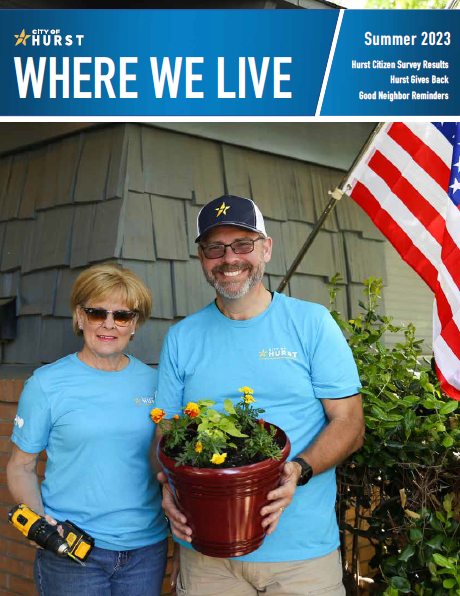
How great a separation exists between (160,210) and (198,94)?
633 millimetres

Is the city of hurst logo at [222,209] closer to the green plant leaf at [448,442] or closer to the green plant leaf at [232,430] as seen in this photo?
the green plant leaf at [232,430]

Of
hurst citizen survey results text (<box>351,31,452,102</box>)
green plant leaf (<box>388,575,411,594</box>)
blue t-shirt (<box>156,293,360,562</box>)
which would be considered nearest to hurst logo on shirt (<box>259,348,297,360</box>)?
blue t-shirt (<box>156,293,360,562</box>)

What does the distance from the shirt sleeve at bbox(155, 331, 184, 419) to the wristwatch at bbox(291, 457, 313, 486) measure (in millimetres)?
415

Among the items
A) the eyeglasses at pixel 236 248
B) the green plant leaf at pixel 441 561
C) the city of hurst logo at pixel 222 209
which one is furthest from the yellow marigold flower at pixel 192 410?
the green plant leaf at pixel 441 561

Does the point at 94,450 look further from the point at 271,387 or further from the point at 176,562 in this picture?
the point at 271,387

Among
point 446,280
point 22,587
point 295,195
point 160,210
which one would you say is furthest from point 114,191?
point 22,587

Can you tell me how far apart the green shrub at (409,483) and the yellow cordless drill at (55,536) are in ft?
3.21

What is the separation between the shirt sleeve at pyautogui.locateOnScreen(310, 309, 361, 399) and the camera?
1646mm

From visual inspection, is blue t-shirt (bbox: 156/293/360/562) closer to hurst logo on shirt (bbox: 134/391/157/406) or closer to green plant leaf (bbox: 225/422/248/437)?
hurst logo on shirt (bbox: 134/391/157/406)

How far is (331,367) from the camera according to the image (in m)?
1.65

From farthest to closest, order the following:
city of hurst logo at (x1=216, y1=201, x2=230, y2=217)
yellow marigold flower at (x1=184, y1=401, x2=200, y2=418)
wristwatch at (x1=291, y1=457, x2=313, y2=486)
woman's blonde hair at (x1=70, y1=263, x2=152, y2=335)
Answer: woman's blonde hair at (x1=70, y1=263, x2=152, y2=335) < city of hurst logo at (x1=216, y1=201, x2=230, y2=217) < wristwatch at (x1=291, y1=457, x2=313, y2=486) < yellow marigold flower at (x1=184, y1=401, x2=200, y2=418)

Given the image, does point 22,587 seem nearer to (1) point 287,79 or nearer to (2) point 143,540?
(2) point 143,540

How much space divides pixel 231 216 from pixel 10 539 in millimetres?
2157

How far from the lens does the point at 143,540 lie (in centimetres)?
176
